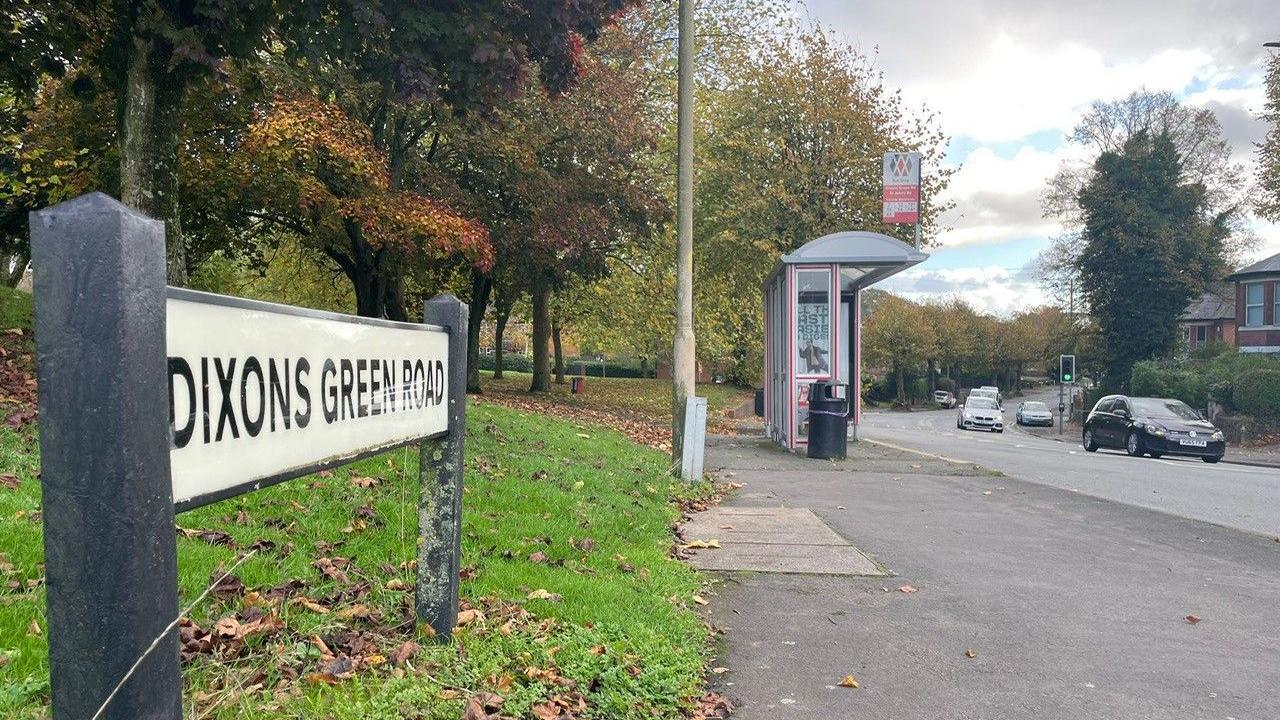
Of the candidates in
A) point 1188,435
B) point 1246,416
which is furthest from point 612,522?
point 1246,416

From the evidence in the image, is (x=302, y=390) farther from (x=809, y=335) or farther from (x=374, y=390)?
(x=809, y=335)

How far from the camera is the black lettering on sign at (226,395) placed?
1.97 m

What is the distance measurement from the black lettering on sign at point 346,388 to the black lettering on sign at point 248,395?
1.56 ft

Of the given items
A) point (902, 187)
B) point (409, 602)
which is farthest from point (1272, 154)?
point (409, 602)

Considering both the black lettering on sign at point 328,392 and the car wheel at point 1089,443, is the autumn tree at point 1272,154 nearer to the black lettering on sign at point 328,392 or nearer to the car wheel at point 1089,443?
the car wheel at point 1089,443

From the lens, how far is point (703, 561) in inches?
258

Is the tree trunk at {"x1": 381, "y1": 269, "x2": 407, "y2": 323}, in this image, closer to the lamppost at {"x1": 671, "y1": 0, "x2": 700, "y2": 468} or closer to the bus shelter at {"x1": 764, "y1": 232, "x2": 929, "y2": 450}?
the bus shelter at {"x1": 764, "y1": 232, "x2": 929, "y2": 450}

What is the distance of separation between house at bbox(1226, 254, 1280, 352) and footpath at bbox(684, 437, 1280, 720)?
129 feet

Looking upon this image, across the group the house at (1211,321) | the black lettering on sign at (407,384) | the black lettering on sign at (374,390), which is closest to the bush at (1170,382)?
the house at (1211,321)

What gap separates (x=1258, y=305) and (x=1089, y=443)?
2405 centimetres

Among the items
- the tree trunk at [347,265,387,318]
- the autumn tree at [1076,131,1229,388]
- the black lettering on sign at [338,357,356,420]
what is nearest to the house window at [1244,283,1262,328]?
the autumn tree at [1076,131,1229,388]

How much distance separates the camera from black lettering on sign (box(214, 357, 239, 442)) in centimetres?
197

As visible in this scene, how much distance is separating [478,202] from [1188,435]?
18012 millimetres

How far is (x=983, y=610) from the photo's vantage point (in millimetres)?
5539
